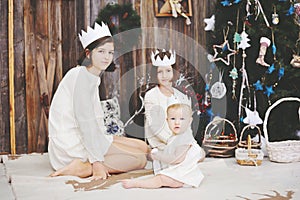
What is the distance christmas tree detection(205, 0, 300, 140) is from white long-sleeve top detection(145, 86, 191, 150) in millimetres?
590

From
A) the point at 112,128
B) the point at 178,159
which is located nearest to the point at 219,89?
the point at 112,128

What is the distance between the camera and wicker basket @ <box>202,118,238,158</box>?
3787 millimetres

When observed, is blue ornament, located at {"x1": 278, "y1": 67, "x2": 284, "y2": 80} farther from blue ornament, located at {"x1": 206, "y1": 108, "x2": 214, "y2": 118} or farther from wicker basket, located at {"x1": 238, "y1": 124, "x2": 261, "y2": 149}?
blue ornament, located at {"x1": 206, "y1": 108, "x2": 214, "y2": 118}

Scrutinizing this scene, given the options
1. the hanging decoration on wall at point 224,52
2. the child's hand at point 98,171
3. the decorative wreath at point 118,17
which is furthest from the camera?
the decorative wreath at point 118,17

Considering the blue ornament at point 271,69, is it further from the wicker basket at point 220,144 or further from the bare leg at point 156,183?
the bare leg at point 156,183

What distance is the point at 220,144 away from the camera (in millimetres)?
3840

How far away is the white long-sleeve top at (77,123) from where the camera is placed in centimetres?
320

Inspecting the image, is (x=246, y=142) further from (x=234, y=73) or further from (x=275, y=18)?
(x=275, y=18)

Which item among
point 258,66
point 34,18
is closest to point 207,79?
point 258,66

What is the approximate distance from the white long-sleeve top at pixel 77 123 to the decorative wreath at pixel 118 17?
88 centimetres

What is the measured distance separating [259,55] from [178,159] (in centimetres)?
130

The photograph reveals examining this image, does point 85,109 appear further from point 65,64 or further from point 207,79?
point 207,79

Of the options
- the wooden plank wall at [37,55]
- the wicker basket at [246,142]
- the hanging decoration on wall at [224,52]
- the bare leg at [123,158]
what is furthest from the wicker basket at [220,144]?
the wooden plank wall at [37,55]

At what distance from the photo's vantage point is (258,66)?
150 inches
